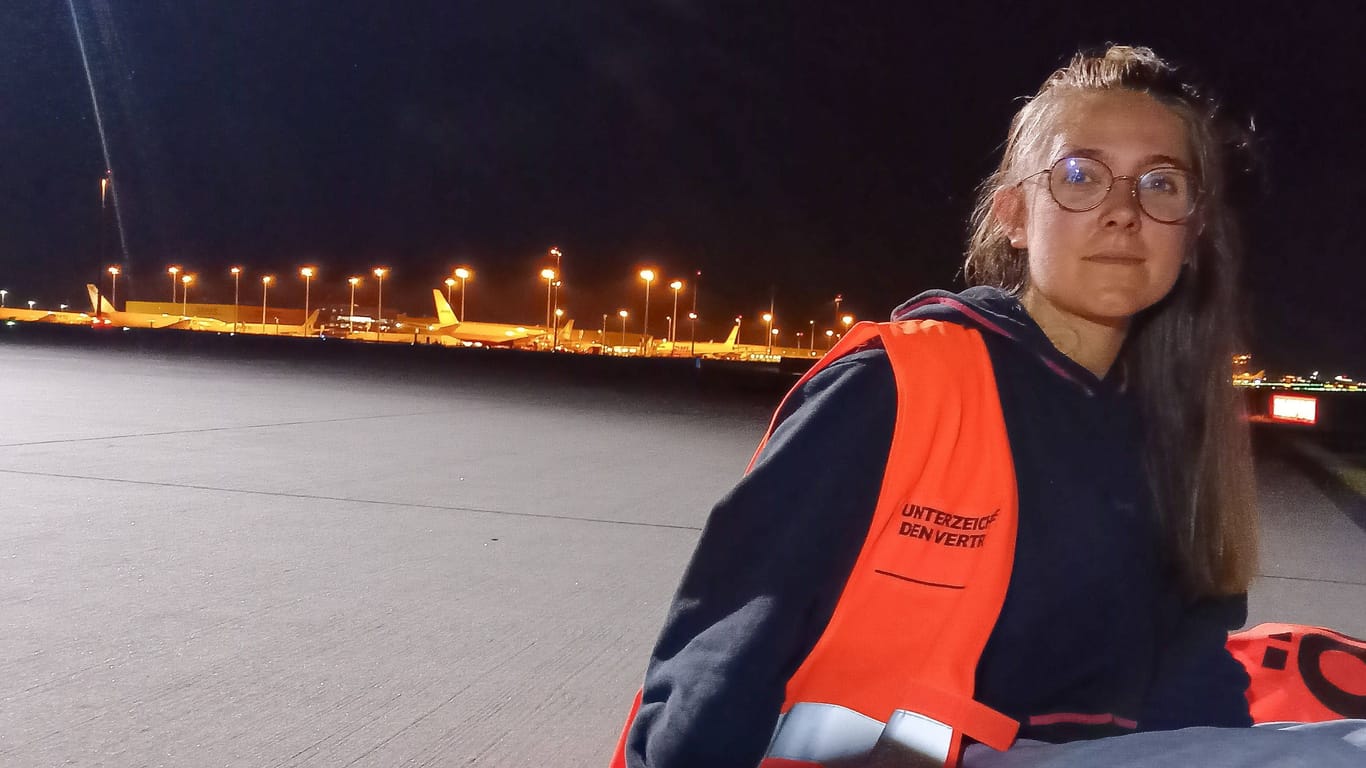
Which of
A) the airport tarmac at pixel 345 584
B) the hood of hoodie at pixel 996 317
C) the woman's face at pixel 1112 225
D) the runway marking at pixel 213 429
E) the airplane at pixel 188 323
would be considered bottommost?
the airport tarmac at pixel 345 584

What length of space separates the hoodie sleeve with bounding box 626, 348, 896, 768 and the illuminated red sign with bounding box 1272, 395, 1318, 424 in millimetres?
12877

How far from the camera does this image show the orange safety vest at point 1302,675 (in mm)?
1892

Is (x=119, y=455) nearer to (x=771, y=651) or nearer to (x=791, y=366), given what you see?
(x=771, y=651)

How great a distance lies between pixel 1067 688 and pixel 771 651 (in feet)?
1.97

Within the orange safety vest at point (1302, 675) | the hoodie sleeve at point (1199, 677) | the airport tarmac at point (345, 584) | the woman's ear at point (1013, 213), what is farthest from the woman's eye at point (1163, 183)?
the airport tarmac at point (345, 584)

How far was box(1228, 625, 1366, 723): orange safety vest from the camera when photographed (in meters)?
1.89

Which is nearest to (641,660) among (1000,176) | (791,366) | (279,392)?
(1000,176)

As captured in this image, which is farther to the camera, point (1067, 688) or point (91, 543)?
point (91, 543)

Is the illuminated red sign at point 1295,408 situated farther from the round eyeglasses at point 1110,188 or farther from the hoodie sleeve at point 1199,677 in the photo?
the round eyeglasses at point 1110,188

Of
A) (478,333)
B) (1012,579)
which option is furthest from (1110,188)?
(478,333)

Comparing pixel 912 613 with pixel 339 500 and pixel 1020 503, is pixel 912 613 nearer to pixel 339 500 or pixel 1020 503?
pixel 1020 503

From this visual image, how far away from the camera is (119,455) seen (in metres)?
7.98

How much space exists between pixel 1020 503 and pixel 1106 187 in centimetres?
52

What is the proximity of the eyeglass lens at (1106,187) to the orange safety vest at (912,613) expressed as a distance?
0.45 meters
